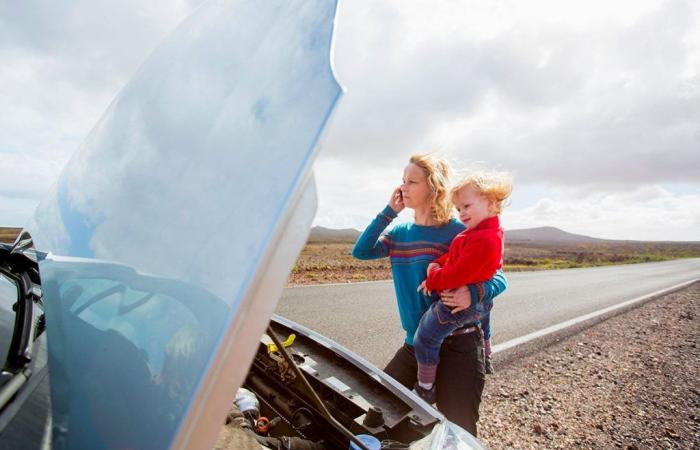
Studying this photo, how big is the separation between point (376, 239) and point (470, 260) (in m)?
0.66

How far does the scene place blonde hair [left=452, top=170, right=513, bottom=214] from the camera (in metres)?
2.20

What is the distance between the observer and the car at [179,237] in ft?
1.98

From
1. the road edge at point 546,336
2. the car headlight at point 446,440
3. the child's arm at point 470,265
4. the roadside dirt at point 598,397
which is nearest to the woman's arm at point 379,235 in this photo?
the child's arm at point 470,265

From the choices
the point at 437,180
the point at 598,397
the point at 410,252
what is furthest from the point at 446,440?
the point at 598,397

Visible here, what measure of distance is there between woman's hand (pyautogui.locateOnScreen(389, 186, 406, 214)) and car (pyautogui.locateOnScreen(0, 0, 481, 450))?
146 centimetres

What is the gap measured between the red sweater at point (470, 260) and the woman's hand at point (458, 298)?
31 millimetres

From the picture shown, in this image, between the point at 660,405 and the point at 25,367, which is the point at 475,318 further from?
the point at 660,405

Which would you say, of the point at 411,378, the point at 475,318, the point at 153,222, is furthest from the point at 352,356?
the point at 153,222

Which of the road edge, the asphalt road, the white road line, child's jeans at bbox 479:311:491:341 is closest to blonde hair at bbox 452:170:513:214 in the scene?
child's jeans at bbox 479:311:491:341

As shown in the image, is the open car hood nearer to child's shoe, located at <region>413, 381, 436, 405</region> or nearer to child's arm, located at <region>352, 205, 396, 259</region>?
child's arm, located at <region>352, 205, 396, 259</region>

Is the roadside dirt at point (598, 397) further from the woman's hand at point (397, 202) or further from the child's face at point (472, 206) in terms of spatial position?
the woman's hand at point (397, 202)

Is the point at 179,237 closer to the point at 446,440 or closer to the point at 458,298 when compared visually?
the point at 446,440

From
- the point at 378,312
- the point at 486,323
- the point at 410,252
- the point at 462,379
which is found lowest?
the point at 378,312

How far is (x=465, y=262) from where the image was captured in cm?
206
